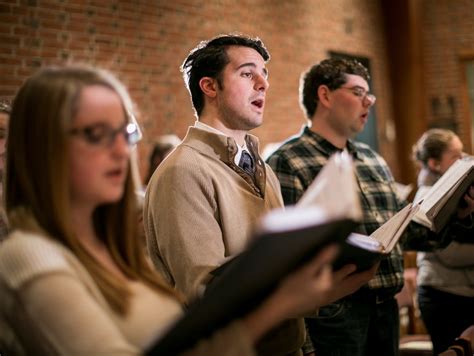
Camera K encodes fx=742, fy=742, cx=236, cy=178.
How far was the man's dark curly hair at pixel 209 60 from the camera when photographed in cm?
255

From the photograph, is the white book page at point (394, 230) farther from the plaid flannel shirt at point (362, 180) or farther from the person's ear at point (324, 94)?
the person's ear at point (324, 94)

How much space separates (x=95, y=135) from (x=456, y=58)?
9639 millimetres

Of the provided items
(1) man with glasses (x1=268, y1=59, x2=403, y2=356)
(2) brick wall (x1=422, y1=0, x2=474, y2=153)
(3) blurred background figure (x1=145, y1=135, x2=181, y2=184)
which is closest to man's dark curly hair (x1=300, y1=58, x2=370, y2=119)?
(1) man with glasses (x1=268, y1=59, x2=403, y2=356)

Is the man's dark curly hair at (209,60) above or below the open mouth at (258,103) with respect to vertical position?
above

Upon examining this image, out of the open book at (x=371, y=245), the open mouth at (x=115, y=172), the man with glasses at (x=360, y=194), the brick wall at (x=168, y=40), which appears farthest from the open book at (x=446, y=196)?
the brick wall at (x=168, y=40)

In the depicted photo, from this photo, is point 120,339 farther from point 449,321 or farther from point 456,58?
point 456,58

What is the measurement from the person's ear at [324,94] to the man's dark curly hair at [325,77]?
0.05ft

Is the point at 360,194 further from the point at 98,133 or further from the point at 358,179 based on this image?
the point at 98,133

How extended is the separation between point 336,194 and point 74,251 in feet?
1.62

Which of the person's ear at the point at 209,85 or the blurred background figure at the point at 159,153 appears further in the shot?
the blurred background figure at the point at 159,153

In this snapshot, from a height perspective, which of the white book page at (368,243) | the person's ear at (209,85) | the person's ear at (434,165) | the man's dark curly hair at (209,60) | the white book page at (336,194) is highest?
the man's dark curly hair at (209,60)

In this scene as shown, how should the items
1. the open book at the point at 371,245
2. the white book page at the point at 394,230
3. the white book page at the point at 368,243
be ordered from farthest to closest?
the white book page at the point at 394,230
the white book page at the point at 368,243
the open book at the point at 371,245

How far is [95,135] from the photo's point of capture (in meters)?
1.37

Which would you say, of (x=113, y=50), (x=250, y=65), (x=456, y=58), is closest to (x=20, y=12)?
(x=113, y=50)
